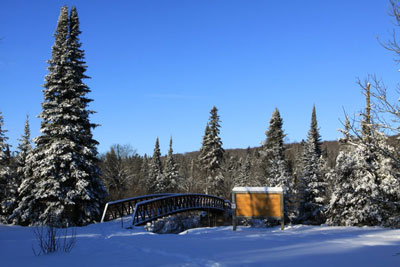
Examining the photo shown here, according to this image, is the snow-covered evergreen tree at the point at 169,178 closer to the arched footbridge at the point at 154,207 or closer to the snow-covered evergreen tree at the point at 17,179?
the arched footbridge at the point at 154,207

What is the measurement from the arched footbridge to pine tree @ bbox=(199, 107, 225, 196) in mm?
5677

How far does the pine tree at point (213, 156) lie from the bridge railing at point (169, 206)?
18.6ft

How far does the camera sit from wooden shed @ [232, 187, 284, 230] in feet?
63.9

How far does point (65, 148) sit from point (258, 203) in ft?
40.1

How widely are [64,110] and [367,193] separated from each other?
19.3m

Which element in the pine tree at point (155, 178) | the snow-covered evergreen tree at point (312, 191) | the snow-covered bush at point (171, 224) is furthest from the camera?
the pine tree at point (155, 178)

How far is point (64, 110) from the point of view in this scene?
70.2ft

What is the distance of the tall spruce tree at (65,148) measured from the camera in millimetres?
19719

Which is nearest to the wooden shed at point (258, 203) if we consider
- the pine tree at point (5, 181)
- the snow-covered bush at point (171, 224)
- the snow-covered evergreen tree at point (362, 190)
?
the snow-covered evergreen tree at point (362, 190)

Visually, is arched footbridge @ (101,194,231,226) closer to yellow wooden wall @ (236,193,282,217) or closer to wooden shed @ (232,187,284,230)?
wooden shed @ (232,187,284,230)

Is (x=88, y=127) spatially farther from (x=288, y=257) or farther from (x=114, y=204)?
(x=288, y=257)

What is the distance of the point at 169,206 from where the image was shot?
24531 mm

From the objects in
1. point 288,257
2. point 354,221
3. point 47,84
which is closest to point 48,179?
point 47,84

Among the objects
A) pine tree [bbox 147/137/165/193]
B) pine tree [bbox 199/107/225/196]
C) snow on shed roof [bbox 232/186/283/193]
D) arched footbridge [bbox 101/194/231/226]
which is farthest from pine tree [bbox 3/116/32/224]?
pine tree [bbox 147/137/165/193]
